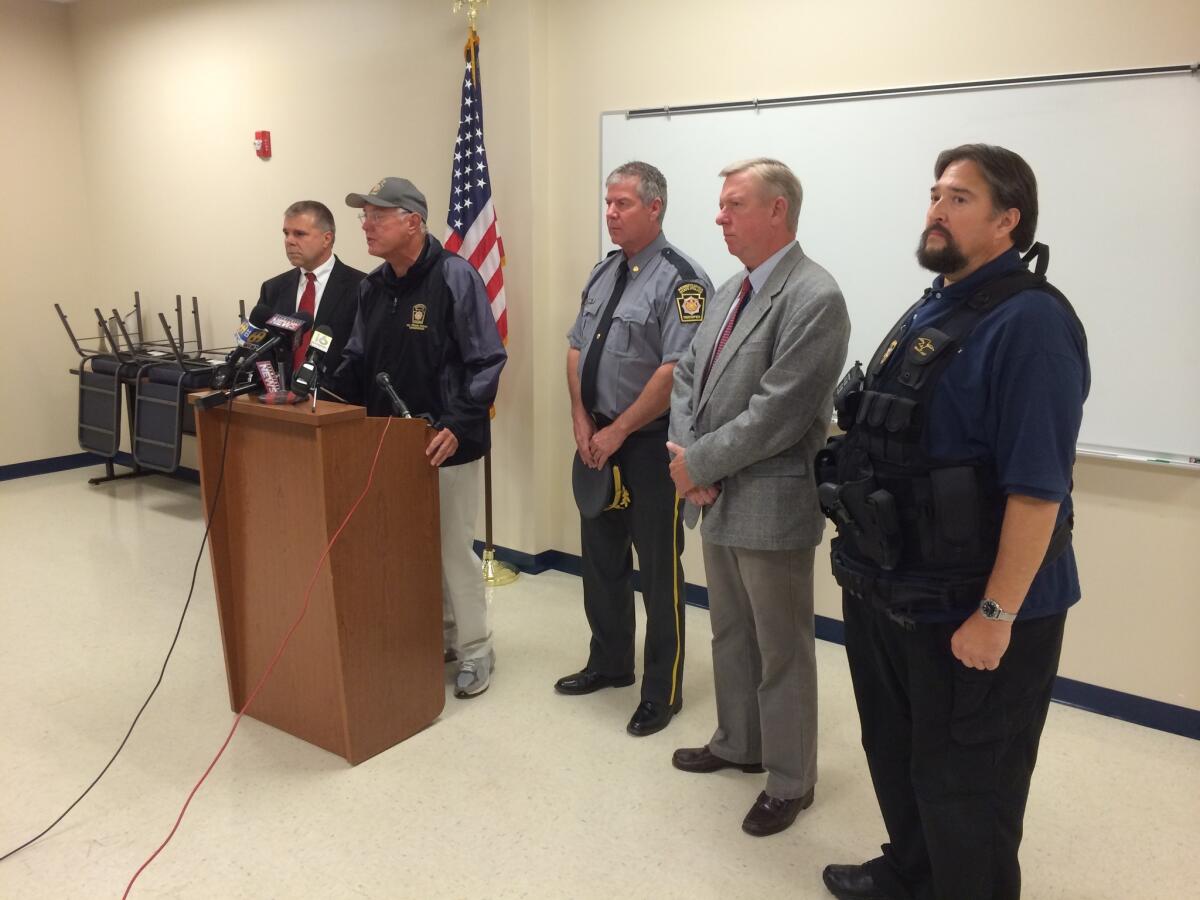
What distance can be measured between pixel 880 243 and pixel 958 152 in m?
1.55

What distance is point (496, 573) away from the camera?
3990 mm

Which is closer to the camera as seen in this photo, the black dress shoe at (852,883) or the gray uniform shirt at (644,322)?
the black dress shoe at (852,883)

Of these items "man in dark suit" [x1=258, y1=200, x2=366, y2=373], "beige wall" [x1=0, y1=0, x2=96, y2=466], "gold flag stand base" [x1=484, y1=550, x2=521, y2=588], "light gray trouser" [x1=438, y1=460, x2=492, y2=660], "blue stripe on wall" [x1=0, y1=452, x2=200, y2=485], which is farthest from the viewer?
"blue stripe on wall" [x1=0, y1=452, x2=200, y2=485]

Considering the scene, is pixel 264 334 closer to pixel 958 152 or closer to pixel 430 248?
pixel 430 248

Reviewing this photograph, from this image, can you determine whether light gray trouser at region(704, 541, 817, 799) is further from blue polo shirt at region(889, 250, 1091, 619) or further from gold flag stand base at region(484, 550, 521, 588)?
gold flag stand base at region(484, 550, 521, 588)

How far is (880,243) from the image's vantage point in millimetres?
3014

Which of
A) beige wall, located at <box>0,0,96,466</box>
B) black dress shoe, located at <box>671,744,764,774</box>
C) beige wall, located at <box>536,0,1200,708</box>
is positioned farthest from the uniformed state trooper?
beige wall, located at <box>0,0,96,466</box>

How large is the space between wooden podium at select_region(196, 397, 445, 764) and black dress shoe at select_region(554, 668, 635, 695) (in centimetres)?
42

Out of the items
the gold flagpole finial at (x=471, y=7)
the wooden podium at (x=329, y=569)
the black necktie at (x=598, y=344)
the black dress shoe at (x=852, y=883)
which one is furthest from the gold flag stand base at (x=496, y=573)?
the gold flagpole finial at (x=471, y=7)

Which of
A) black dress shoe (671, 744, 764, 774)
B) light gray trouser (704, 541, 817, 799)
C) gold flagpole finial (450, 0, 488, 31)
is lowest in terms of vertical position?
black dress shoe (671, 744, 764, 774)

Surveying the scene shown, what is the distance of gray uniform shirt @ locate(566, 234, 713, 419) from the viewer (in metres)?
2.52

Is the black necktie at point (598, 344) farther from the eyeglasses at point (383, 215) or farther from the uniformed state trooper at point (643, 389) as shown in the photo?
the eyeglasses at point (383, 215)

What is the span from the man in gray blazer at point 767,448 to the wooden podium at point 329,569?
33.3 inches

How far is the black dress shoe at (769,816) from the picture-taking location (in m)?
2.16
